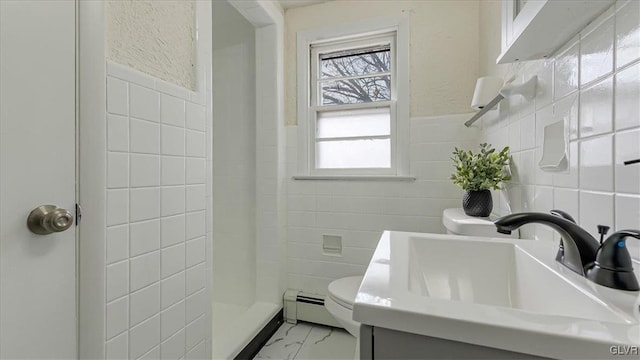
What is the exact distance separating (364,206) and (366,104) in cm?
71

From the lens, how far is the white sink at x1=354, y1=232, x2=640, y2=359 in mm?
307

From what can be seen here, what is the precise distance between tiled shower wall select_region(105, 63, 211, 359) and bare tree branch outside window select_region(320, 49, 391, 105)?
109 cm

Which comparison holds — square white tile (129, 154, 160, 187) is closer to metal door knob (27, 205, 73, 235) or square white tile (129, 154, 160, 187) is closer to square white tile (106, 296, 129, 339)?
metal door knob (27, 205, 73, 235)

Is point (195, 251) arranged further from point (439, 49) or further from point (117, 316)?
point (439, 49)

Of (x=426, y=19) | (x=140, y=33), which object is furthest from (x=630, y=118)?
(x=426, y=19)

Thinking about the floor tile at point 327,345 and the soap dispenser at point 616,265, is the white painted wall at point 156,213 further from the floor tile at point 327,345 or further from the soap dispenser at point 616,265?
→ the soap dispenser at point 616,265

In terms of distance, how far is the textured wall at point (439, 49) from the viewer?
166cm

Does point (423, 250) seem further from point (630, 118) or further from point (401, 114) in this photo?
point (401, 114)

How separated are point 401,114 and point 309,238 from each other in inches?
41.7

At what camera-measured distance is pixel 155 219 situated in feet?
3.00

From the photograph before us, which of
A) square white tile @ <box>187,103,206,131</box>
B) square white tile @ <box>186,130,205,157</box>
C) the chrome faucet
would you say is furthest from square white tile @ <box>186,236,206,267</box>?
the chrome faucet

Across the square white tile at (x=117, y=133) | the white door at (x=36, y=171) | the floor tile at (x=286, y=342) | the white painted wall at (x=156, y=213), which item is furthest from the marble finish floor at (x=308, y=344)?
the square white tile at (x=117, y=133)

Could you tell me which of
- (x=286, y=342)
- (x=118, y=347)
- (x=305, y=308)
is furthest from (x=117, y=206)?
(x=305, y=308)

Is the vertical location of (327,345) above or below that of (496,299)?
below
